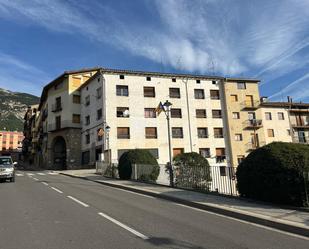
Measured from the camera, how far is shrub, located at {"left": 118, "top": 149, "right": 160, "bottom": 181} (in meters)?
18.8

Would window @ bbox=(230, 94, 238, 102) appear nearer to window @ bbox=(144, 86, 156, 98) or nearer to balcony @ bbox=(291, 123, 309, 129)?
window @ bbox=(144, 86, 156, 98)

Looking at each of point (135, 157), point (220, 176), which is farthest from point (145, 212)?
point (135, 157)

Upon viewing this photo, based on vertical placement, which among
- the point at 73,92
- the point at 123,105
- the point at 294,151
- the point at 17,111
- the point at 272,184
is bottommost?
the point at 272,184

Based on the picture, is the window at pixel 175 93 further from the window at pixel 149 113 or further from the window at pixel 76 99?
the window at pixel 76 99

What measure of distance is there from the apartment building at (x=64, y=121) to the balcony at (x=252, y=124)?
79.4ft

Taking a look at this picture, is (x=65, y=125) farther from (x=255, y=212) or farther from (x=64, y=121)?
(x=255, y=212)

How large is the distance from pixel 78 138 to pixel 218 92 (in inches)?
841

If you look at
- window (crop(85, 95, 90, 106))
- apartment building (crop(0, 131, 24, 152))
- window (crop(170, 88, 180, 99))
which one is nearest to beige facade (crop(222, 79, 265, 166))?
window (crop(170, 88, 180, 99))

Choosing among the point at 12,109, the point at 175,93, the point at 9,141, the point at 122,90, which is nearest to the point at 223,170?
the point at 122,90

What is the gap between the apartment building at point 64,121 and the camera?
1708 inches

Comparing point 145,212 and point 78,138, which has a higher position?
point 78,138

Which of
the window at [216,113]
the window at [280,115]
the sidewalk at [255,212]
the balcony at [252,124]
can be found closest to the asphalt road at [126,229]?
the sidewalk at [255,212]

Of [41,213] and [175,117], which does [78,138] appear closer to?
[175,117]

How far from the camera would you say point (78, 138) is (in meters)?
44.1
